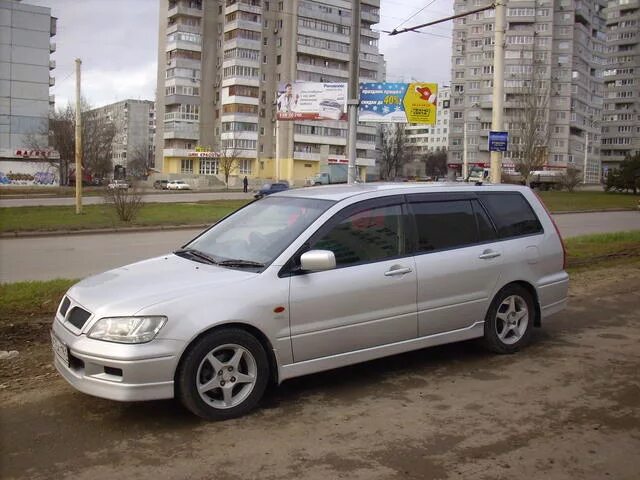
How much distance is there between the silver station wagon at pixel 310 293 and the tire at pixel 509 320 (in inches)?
0.6

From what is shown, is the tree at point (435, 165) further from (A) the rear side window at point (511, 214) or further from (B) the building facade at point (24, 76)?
(A) the rear side window at point (511, 214)

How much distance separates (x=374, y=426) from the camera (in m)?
4.21

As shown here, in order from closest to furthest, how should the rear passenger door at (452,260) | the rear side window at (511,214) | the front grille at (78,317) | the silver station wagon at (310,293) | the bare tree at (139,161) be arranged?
the silver station wagon at (310,293) < the front grille at (78,317) < the rear passenger door at (452,260) < the rear side window at (511,214) < the bare tree at (139,161)

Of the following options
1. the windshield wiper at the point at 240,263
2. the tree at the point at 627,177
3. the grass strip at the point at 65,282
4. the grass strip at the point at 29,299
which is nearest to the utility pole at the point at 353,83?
the grass strip at the point at 65,282

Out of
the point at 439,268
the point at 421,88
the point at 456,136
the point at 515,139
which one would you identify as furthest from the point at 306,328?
the point at 456,136

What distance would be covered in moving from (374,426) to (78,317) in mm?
2175

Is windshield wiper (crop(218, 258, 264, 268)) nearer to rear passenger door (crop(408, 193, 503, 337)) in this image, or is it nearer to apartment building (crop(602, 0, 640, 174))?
rear passenger door (crop(408, 193, 503, 337))

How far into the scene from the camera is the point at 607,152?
134750 millimetres

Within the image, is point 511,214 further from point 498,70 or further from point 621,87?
point 621,87

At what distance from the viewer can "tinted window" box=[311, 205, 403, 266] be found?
16.2 feet

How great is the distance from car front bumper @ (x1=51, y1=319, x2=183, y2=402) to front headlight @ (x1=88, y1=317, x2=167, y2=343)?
0.12 ft

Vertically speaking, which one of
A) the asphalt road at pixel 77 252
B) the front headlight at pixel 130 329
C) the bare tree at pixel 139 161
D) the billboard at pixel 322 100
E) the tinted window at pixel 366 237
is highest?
the bare tree at pixel 139 161

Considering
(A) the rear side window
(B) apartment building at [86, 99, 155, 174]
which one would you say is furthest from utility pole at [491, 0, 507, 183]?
(B) apartment building at [86, 99, 155, 174]

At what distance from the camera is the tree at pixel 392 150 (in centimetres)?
10819
